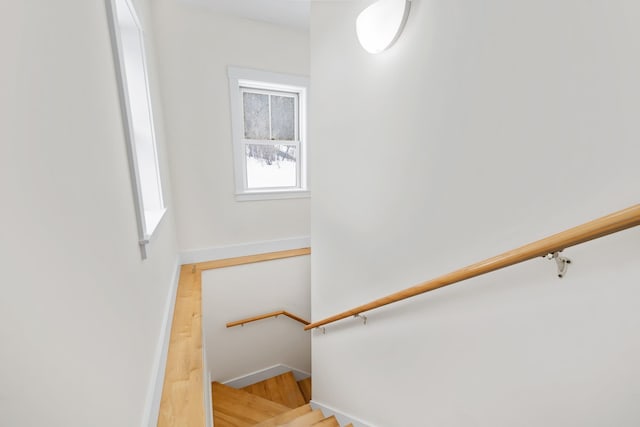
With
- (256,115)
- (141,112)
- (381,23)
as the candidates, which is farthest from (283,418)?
(256,115)

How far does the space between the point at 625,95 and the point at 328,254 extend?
1574mm

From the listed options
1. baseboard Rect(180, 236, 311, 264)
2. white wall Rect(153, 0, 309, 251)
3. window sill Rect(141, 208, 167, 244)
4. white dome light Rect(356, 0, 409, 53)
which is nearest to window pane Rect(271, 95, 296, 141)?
white wall Rect(153, 0, 309, 251)

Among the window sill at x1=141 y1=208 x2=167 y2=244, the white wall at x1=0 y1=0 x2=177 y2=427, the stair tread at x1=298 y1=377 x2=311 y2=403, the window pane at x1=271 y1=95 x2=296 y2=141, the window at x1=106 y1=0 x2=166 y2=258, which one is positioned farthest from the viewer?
the stair tread at x1=298 y1=377 x2=311 y2=403

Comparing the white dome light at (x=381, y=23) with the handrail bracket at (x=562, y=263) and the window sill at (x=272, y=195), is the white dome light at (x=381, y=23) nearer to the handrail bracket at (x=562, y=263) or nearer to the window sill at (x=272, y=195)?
the handrail bracket at (x=562, y=263)

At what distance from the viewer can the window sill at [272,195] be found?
2.98m

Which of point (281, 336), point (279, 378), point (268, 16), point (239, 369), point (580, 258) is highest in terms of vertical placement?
point (268, 16)

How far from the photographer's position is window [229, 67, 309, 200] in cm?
281

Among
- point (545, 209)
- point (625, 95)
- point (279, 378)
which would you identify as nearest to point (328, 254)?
point (545, 209)

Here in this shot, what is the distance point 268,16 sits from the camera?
8.54ft

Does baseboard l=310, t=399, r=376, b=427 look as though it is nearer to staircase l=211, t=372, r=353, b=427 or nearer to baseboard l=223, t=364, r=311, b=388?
staircase l=211, t=372, r=353, b=427

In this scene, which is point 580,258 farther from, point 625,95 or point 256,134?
point 256,134

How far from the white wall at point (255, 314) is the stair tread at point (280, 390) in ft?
0.57

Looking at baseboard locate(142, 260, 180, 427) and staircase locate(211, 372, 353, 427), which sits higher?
baseboard locate(142, 260, 180, 427)

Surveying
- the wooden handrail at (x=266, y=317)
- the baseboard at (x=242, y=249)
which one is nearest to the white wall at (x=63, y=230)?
the baseboard at (x=242, y=249)
